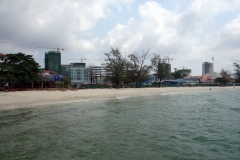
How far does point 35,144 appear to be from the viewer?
884 cm

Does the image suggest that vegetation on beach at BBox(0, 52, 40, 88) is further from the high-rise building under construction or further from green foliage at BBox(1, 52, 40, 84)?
the high-rise building under construction

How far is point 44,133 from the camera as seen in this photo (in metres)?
10.7

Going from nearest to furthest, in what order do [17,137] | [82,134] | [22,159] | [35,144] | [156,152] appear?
[22,159] < [156,152] < [35,144] < [17,137] < [82,134]

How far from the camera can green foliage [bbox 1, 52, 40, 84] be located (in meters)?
32.1

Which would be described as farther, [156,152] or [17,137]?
[17,137]

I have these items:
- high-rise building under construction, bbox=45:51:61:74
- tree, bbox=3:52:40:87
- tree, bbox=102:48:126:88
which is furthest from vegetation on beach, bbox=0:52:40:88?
high-rise building under construction, bbox=45:51:61:74

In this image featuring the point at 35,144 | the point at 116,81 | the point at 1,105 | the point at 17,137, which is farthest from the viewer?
the point at 116,81

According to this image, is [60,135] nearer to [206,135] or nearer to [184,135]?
[184,135]

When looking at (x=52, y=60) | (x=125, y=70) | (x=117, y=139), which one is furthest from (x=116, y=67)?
(x=52, y=60)

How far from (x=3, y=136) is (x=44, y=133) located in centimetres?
189

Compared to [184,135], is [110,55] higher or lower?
higher

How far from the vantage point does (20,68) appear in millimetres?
34125

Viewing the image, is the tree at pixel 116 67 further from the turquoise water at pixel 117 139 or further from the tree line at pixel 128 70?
the turquoise water at pixel 117 139

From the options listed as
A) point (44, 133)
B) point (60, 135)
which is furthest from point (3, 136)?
point (60, 135)
